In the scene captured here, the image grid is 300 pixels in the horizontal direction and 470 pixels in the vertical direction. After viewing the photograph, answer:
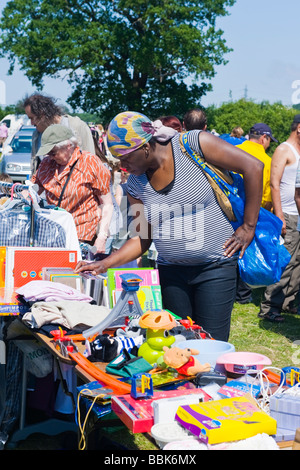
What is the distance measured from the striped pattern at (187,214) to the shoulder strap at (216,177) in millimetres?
20

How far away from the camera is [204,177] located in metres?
2.72

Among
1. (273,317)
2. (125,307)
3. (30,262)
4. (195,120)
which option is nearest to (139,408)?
(125,307)

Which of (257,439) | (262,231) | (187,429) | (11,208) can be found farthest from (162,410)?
(11,208)

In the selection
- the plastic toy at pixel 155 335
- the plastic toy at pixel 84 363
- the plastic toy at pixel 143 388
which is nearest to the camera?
the plastic toy at pixel 143 388

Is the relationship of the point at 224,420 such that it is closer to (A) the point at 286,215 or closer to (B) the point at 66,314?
(B) the point at 66,314

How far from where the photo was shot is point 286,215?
581cm

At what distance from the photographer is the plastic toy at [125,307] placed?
259 centimetres

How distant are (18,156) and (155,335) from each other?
13.2 m

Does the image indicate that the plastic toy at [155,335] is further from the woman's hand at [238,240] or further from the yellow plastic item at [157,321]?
the woman's hand at [238,240]

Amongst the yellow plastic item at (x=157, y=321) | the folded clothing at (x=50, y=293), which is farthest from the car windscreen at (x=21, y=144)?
the yellow plastic item at (x=157, y=321)

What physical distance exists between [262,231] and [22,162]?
12.4 m

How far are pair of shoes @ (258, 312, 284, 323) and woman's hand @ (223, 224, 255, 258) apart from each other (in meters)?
3.31

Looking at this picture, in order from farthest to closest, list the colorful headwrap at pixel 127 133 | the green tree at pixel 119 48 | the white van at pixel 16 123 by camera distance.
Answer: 1. the green tree at pixel 119 48
2. the white van at pixel 16 123
3. the colorful headwrap at pixel 127 133
